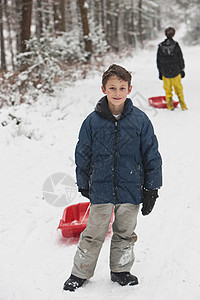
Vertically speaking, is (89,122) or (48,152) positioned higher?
(89,122)

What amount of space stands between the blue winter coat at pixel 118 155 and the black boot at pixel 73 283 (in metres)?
0.79

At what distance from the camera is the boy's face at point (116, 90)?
2.61 meters

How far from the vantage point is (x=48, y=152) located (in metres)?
6.37

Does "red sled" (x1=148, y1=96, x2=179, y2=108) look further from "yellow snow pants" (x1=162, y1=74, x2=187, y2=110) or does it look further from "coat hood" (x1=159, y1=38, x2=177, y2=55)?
"coat hood" (x1=159, y1=38, x2=177, y2=55)

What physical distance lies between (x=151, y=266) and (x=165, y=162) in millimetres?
3049

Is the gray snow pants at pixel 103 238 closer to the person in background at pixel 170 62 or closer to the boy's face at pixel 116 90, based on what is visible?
the boy's face at pixel 116 90

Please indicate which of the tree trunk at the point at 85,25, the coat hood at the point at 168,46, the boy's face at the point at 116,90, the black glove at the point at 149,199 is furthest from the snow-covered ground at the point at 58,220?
the tree trunk at the point at 85,25

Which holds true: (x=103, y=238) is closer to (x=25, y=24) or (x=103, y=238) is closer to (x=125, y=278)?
(x=125, y=278)

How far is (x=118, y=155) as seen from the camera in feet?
Answer: 8.79

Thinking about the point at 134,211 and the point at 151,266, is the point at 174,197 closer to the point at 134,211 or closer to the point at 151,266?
the point at 151,266

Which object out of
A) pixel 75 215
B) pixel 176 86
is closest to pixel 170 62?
pixel 176 86

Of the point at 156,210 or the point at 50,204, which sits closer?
the point at 156,210

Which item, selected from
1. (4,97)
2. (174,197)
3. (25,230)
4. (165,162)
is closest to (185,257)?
(174,197)

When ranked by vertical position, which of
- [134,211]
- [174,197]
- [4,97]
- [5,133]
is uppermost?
[4,97]
